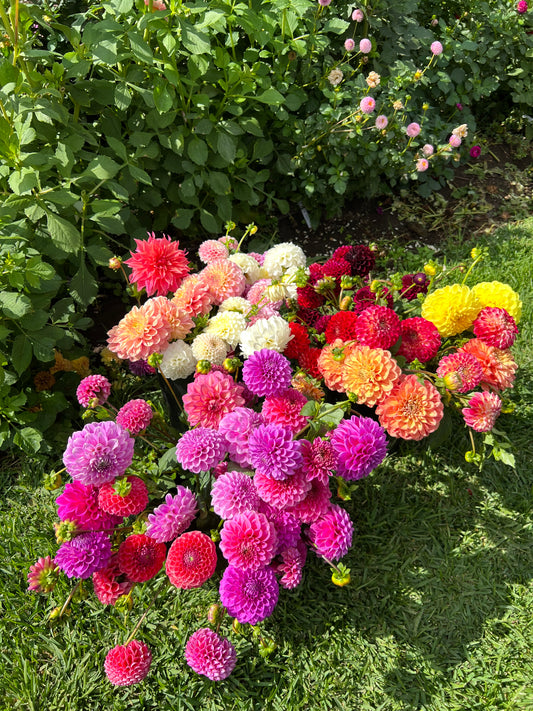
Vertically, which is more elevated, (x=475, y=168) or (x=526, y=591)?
(x=475, y=168)

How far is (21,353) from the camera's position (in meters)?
1.72

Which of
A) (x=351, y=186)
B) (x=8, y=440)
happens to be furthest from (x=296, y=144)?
(x=8, y=440)

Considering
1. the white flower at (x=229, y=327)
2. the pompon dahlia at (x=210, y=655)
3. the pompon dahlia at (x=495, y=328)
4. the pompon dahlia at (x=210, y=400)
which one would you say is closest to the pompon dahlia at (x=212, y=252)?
the white flower at (x=229, y=327)

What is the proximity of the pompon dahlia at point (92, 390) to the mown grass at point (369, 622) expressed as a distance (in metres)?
0.55

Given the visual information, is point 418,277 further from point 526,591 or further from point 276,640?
point 276,640

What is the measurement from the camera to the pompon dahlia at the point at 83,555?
1.29 metres

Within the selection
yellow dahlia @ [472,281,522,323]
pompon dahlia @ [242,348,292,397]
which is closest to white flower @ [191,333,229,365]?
pompon dahlia @ [242,348,292,397]

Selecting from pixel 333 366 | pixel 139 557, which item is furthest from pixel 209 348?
pixel 139 557

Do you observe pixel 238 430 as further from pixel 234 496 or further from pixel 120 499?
pixel 120 499

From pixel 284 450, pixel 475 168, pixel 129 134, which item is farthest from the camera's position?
pixel 475 168

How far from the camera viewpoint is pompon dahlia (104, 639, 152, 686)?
1.26 meters

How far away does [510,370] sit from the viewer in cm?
163

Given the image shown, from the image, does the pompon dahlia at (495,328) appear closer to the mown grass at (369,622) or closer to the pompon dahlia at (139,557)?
the mown grass at (369,622)

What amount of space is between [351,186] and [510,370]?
1409 millimetres
